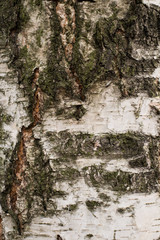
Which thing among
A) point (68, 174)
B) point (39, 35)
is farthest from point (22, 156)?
point (39, 35)

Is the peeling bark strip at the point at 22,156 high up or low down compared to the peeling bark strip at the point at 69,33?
down

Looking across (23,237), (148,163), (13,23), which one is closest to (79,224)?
(23,237)

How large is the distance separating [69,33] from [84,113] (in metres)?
0.29

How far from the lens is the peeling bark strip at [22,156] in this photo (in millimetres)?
1090

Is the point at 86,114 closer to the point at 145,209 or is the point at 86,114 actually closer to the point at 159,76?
the point at 159,76

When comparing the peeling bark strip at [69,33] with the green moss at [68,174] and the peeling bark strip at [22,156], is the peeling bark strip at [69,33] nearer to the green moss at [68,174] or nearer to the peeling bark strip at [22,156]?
the peeling bark strip at [22,156]

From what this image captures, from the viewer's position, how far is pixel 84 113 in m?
1.08

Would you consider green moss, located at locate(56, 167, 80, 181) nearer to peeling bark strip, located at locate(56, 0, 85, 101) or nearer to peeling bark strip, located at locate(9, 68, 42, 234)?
peeling bark strip, located at locate(9, 68, 42, 234)

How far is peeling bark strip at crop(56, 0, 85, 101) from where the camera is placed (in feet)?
3.42

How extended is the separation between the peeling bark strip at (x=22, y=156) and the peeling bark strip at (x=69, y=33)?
0.41 feet

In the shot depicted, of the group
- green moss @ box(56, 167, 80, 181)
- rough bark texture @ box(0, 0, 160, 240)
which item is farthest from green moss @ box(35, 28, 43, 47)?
green moss @ box(56, 167, 80, 181)

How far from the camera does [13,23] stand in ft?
3.51

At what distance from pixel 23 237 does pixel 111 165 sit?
46 centimetres

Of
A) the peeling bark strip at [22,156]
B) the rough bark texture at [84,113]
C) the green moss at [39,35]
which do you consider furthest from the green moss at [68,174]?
the green moss at [39,35]
